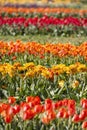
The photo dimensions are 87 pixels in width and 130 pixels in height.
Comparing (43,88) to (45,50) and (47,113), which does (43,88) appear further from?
(47,113)

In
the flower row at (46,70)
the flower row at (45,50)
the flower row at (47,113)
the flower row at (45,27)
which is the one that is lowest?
the flower row at (45,27)

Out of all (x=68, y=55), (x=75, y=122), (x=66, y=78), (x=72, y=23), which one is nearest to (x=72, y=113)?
(x=75, y=122)

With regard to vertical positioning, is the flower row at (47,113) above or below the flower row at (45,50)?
above

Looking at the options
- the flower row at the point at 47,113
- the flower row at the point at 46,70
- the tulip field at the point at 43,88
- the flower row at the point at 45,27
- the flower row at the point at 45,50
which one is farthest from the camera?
the flower row at the point at 45,27

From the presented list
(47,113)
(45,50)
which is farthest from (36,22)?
(47,113)

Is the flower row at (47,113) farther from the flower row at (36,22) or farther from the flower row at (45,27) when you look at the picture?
the flower row at (45,27)

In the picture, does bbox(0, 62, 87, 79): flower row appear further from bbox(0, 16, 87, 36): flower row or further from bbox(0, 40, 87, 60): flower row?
bbox(0, 16, 87, 36): flower row

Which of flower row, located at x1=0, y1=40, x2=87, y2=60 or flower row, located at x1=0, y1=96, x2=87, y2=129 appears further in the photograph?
flower row, located at x1=0, y1=40, x2=87, y2=60

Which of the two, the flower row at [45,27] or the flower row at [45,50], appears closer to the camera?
the flower row at [45,50]

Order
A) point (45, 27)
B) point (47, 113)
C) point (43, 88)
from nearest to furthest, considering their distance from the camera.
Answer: point (47, 113), point (43, 88), point (45, 27)

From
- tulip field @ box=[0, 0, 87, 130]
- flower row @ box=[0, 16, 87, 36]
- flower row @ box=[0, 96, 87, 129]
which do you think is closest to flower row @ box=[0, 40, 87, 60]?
tulip field @ box=[0, 0, 87, 130]

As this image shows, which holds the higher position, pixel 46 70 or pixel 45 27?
pixel 46 70

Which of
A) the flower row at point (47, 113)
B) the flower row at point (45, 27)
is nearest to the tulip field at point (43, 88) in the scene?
the flower row at point (47, 113)

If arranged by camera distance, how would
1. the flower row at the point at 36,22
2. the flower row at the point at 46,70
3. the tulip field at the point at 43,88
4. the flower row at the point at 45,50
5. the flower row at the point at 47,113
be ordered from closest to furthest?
the flower row at the point at 47,113, the tulip field at the point at 43,88, the flower row at the point at 46,70, the flower row at the point at 45,50, the flower row at the point at 36,22
